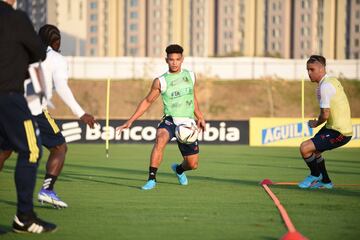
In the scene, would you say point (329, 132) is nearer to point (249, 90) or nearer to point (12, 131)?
point (12, 131)

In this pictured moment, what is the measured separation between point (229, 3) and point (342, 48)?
28652mm

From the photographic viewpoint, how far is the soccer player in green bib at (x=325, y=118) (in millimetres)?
11766

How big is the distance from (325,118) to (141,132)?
17.2 metres

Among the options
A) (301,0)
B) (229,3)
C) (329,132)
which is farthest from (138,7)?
(329,132)

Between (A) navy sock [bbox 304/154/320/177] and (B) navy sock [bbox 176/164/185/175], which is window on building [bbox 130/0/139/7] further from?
(A) navy sock [bbox 304/154/320/177]

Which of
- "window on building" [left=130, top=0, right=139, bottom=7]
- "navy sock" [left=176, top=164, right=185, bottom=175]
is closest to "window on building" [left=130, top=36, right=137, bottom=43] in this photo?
"window on building" [left=130, top=0, right=139, bottom=7]

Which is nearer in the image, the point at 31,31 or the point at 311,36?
the point at 31,31

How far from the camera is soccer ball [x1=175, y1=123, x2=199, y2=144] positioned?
39.8ft

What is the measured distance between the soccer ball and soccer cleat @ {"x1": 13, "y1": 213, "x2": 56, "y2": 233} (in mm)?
4714

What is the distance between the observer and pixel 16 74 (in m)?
7.34

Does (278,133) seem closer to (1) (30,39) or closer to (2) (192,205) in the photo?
(2) (192,205)

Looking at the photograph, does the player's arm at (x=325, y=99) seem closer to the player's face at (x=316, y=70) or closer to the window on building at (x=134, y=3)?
the player's face at (x=316, y=70)

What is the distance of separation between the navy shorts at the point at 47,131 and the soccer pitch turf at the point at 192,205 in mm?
759

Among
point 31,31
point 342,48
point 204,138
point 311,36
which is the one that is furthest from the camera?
point 311,36
